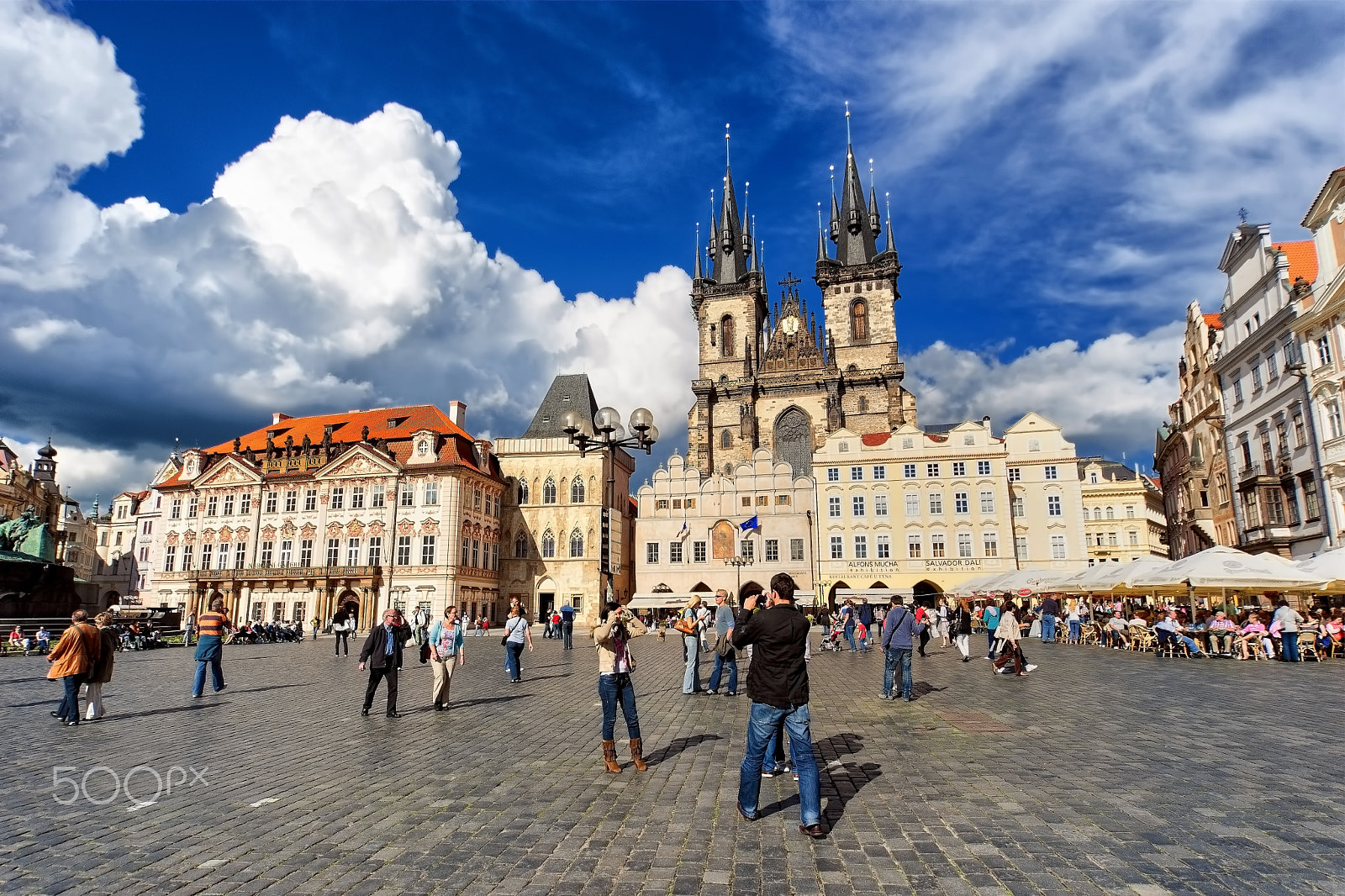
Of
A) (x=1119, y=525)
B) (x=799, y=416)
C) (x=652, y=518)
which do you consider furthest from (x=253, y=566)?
(x=1119, y=525)

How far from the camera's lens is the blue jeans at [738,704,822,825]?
18.2 feet

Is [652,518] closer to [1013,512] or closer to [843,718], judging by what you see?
[1013,512]

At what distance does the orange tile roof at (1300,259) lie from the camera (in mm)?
31438

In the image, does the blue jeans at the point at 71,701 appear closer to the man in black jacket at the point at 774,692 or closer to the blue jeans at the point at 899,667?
the man in black jacket at the point at 774,692

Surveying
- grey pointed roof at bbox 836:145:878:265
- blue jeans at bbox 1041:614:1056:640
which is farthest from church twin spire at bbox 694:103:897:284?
blue jeans at bbox 1041:614:1056:640

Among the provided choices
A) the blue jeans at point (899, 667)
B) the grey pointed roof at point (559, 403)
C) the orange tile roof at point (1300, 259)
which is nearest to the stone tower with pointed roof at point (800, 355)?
the grey pointed roof at point (559, 403)

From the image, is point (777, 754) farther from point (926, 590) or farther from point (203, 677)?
point (926, 590)

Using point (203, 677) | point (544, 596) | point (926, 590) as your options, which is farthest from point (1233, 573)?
point (544, 596)

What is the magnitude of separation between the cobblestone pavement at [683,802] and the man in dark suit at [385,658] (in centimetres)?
30

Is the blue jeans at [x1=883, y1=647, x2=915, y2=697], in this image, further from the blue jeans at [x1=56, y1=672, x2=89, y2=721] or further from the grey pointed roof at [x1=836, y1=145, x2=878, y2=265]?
the grey pointed roof at [x1=836, y1=145, x2=878, y2=265]

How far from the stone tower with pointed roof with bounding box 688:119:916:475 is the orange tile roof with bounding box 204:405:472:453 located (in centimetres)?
2085

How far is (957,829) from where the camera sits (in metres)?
5.48

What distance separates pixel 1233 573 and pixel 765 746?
743 inches

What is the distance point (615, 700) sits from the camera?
769 centimetres
